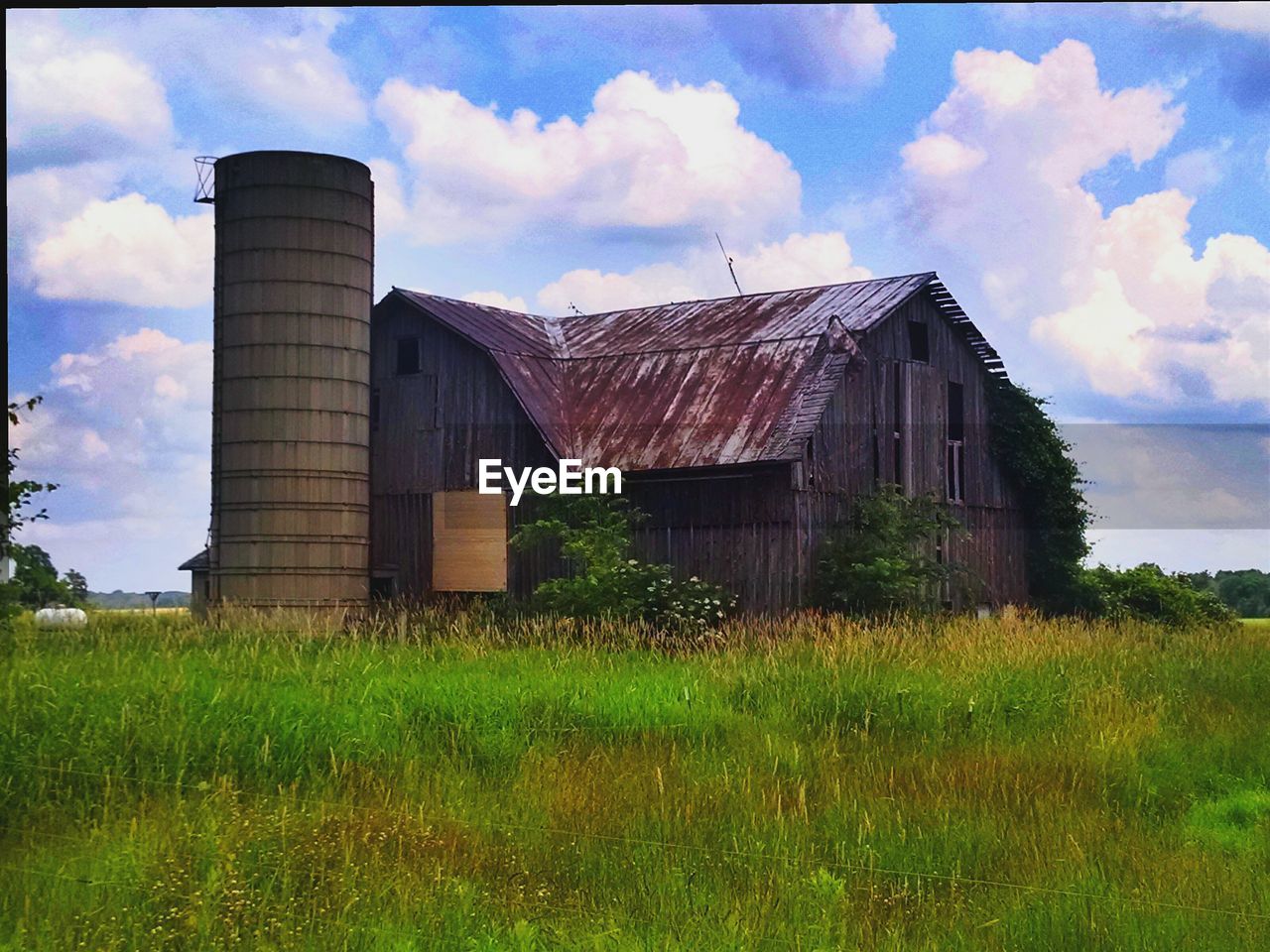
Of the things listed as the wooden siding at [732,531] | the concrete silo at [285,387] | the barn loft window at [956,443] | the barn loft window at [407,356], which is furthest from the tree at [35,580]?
the barn loft window at [956,443]

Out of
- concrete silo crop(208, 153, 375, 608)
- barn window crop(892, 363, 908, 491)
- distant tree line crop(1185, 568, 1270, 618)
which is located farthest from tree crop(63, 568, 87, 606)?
distant tree line crop(1185, 568, 1270, 618)

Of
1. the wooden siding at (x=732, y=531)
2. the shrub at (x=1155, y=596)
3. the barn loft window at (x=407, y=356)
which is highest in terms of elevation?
the barn loft window at (x=407, y=356)

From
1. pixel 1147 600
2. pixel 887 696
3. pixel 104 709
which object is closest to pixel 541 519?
pixel 887 696

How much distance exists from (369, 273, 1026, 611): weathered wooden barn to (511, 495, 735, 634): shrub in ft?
2.21

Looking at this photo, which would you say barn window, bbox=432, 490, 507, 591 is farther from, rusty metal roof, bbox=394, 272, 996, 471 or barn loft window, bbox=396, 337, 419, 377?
barn loft window, bbox=396, 337, 419, 377

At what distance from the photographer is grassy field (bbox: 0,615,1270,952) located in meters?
5.66

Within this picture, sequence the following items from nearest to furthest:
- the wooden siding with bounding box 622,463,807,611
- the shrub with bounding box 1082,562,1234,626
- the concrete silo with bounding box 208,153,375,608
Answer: the wooden siding with bounding box 622,463,807,611 < the concrete silo with bounding box 208,153,375,608 < the shrub with bounding box 1082,562,1234,626

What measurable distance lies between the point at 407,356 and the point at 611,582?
6304 mm

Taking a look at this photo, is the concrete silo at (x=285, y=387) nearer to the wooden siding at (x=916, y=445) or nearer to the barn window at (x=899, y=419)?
the wooden siding at (x=916, y=445)

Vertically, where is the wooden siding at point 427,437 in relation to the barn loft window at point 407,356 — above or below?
below

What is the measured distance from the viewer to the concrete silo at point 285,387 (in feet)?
63.7

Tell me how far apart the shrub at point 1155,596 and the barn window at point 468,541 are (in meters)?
11.6

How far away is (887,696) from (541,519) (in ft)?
33.0

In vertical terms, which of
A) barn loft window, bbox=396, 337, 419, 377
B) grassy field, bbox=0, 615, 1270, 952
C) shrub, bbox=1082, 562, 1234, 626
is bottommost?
grassy field, bbox=0, 615, 1270, 952
